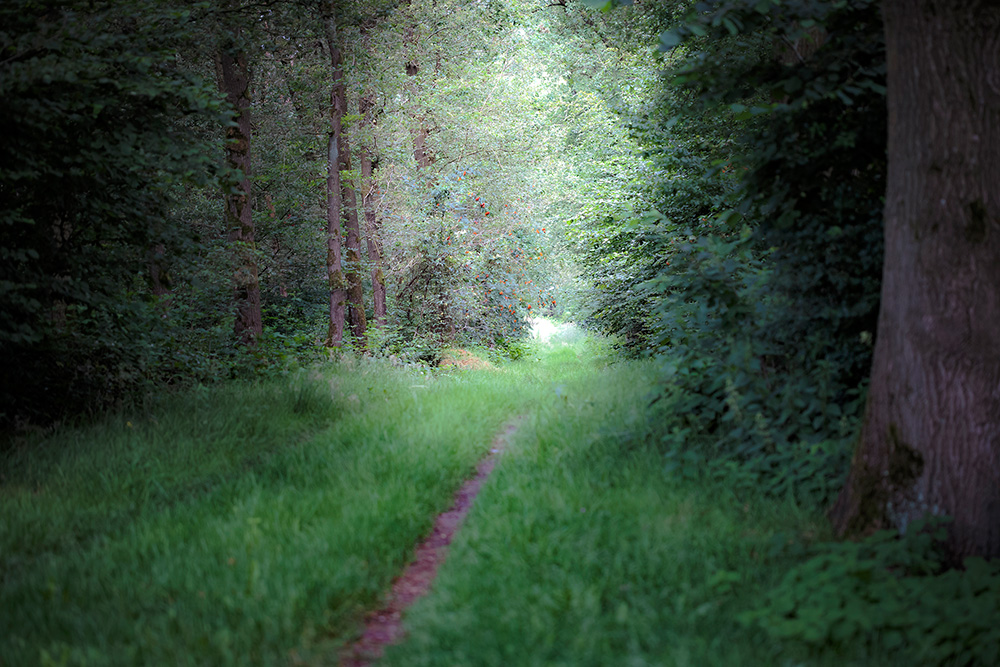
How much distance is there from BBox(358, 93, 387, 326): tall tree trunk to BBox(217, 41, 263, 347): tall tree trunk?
4.04m

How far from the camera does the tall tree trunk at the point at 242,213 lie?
12.3 m

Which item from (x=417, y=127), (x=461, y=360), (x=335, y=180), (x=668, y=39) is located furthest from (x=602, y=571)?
(x=417, y=127)

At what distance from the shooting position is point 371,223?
56.4 feet

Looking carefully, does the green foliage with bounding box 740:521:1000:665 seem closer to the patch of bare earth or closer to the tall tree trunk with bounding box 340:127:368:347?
the patch of bare earth

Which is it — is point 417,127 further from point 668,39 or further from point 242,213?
point 668,39

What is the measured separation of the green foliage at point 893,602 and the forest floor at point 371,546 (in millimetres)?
147

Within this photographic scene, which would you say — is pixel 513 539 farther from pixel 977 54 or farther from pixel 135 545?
pixel 977 54

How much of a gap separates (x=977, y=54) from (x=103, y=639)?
234 inches

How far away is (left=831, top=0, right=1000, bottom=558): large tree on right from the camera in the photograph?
397cm

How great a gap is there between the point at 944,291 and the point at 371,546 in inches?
158

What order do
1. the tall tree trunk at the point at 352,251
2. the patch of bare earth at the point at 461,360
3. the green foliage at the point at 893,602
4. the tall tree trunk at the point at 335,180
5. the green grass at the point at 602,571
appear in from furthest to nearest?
the patch of bare earth at the point at 461,360 < the tall tree trunk at the point at 352,251 < the tall tree trunk at the point at 335,180 < the green grass at the point at 602,571 < the green foliage at the point at 893,602

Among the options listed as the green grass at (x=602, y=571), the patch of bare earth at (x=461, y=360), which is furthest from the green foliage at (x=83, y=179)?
the patch of bare earth at (x=461, y=360)

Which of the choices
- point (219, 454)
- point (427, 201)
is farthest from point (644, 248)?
point (219, 454)

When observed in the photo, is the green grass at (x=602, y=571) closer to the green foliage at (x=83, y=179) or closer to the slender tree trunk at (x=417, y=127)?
the green foliage at (x=83, y=179)
